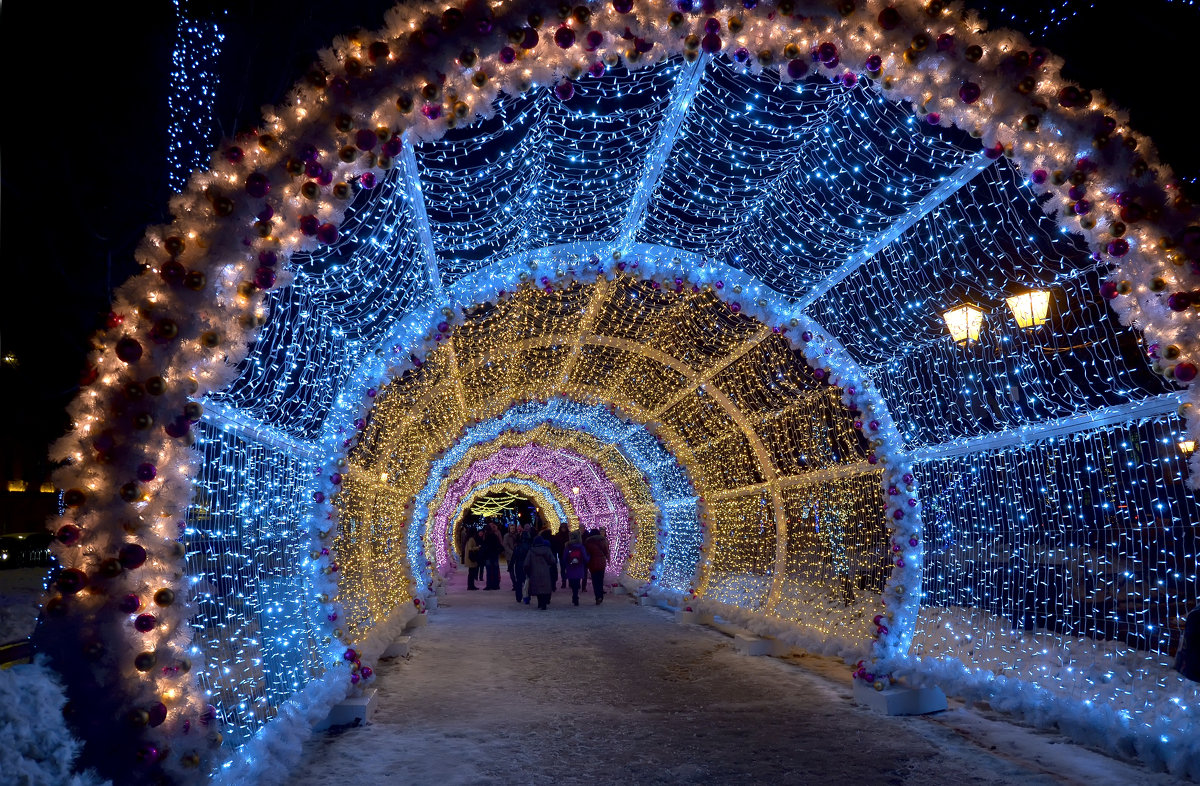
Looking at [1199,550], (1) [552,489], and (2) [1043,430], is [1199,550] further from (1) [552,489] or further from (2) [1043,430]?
(1) [552,489]

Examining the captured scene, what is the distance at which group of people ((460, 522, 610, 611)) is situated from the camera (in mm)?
16359

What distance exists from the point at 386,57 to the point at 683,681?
6283 millimetres

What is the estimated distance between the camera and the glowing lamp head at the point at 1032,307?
21.1ft

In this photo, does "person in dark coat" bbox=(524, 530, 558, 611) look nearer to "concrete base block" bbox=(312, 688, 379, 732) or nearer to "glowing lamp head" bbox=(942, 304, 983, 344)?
"concrete base block" bbox=(312, 688, 379, 732)

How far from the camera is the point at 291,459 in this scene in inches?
283

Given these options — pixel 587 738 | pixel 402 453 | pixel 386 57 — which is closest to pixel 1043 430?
pixel 587 738

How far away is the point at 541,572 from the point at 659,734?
1006cm

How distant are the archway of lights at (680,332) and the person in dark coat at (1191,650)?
815 mm

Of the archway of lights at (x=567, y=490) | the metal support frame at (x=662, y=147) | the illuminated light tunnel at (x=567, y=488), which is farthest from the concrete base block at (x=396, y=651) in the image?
the illuminated light tunnel at (x=567, y=488)

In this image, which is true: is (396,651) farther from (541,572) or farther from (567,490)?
(567,490)

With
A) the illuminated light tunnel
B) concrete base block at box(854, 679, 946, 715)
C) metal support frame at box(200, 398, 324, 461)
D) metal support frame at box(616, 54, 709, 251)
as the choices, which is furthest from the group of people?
concrete base block at box(854, 679, 946, 715)

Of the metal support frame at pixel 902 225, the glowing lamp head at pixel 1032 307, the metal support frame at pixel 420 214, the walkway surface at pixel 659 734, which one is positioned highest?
the metal support frame at pixel 420 214

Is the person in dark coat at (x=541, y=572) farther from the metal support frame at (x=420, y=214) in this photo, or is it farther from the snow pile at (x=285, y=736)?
the snow pile at (x=285, y=736)

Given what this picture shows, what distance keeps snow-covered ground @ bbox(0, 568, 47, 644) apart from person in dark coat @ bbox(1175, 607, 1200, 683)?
7.06 m
